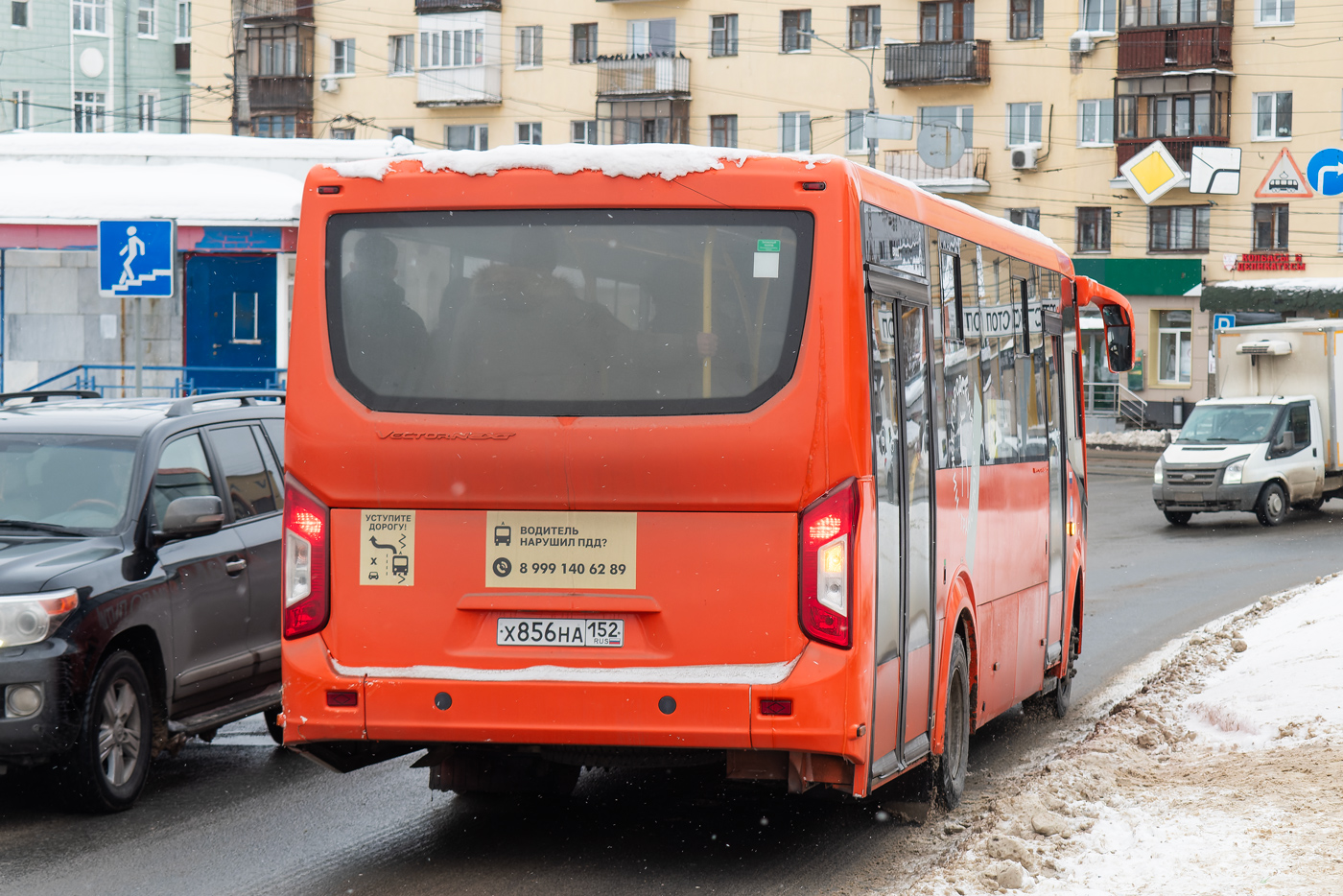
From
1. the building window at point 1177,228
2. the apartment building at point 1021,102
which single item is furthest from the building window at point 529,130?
the building window at point 1177,228

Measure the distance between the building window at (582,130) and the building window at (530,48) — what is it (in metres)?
2.73

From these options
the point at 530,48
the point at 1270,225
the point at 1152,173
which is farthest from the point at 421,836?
the point at 530,48

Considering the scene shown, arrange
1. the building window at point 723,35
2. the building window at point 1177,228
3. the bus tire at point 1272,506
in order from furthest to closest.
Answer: the building window at point 723,35
the building window at point 1177,228
the bus tire at point 1272,506

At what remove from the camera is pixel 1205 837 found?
6.71 m

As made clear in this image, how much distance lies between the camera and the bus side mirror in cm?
1275

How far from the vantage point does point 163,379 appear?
87.7ft

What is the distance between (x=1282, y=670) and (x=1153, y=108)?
49.3 m

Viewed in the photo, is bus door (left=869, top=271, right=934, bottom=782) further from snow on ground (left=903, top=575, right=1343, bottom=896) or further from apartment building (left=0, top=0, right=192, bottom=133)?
apartment building (left=0, top=0, right=192, bottom=133)

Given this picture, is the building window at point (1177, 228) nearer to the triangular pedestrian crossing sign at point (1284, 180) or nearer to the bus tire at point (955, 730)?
the triangular pedestrian crossing sign at point (1284, 180)

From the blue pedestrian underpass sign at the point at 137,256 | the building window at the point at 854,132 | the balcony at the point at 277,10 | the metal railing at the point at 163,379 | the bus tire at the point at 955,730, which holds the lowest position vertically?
the bus tire at the point at 955,730

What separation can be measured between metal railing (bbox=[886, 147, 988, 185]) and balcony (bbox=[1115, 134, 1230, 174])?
442 centimetres

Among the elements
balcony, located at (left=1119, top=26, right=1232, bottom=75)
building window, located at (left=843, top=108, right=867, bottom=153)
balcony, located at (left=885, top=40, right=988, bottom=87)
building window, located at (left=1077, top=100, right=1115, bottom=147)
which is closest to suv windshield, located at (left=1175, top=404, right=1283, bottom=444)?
balcony, located at (left=1119, top=26, right=1232, bottom=75)

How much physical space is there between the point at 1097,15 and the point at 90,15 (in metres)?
42.5

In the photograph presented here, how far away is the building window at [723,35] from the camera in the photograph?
61562mm
